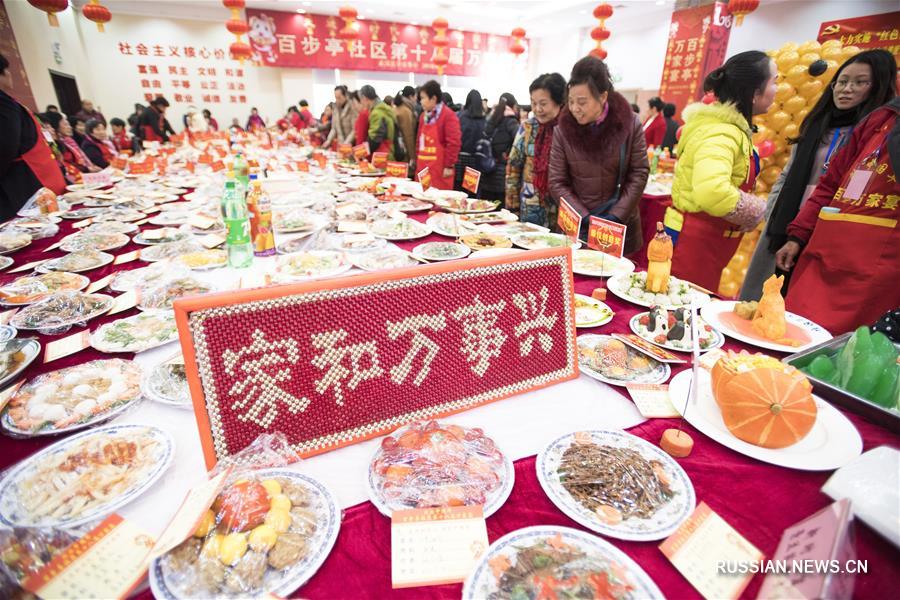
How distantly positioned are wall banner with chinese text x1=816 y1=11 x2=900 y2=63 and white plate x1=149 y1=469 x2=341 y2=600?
7.77 metres

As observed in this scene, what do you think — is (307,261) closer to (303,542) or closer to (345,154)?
(303,542)

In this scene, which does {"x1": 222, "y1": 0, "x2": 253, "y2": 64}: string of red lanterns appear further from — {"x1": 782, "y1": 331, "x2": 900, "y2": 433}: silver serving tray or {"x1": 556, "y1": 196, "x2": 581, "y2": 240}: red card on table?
{"x1": 782, "y1": 331, "x2": 900, "y2": 433}: silver serving tray

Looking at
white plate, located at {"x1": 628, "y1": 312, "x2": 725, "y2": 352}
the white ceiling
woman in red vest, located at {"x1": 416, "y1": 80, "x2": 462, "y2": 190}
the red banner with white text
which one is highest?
the white ceiling

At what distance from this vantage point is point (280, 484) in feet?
Answer: 2.29

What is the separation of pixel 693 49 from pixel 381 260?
1037cm

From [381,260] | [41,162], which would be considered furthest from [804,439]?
[41,162]

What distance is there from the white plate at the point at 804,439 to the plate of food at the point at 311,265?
130 centimetres

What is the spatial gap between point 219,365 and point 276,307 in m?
0.14

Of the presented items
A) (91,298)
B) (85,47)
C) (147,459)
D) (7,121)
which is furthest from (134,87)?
(147,459)

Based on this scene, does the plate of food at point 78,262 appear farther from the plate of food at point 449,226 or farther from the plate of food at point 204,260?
the plate of food at point 449,226

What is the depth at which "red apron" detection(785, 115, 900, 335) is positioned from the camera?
6.25 ft

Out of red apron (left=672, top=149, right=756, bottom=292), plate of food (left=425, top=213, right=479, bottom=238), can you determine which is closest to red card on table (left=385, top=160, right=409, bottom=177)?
plate of food (left=425, top=213, right=479, bottom=238)

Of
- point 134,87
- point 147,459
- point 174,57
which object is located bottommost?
point 147,459

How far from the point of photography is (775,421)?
2.68 feet
